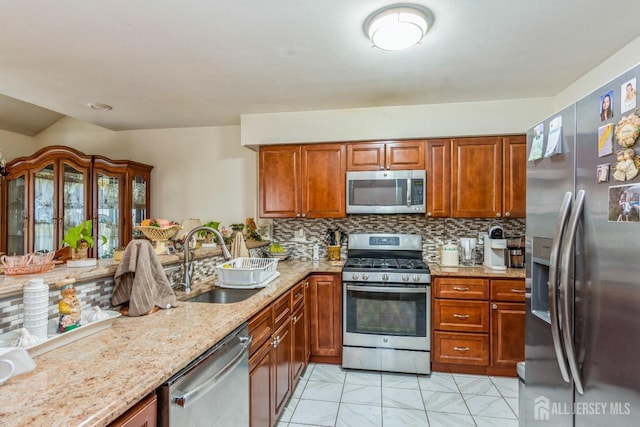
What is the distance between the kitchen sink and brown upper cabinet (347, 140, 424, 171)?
154cm

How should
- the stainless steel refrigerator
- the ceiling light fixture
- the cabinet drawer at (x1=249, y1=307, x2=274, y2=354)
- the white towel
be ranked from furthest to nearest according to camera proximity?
the ceiling light fixture
the cabinet drawer at (x1=249, y1=307, x2=274, y2=354)
the white towel
the stainless steel refrigerator

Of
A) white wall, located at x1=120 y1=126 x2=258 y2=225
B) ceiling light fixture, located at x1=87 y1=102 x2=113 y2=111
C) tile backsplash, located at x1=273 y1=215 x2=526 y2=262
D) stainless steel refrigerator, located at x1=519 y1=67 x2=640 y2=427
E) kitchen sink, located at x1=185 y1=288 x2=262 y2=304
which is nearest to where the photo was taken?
stainless steel refrigerator, located at x1=519 y1=67 x2=640 y2=427

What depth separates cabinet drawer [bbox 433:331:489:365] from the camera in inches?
105

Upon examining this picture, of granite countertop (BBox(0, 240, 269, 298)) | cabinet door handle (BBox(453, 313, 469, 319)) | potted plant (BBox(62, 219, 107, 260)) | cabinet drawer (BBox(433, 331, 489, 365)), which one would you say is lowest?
cabinet drawer (BBox(433, 331, 489, 365))

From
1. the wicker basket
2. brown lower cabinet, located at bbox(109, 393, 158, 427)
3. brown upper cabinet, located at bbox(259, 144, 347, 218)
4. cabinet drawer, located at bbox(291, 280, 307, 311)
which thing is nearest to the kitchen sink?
cabinet drawer, located at bbox(291, 280, 307, 311)

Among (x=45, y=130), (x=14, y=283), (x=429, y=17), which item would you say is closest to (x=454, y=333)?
(x=429, y=17)

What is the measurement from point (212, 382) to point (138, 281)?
64 centimetres

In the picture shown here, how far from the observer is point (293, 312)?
2320 mm

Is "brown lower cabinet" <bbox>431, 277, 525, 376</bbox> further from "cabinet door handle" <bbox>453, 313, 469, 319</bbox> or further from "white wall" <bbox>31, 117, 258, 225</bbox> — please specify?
"white wall" <bbox>31, 117, 258, 225</bbox>

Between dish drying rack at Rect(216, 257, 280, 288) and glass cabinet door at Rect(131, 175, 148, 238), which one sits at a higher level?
glass cabinet door at Rect(131, 175, 148, 238)

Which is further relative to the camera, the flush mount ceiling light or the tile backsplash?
the tile backsplash

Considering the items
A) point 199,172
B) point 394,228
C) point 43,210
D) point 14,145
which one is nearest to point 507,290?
point 394,228

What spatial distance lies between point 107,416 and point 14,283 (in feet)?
2.69

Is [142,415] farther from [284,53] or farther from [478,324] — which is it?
[478,324]
